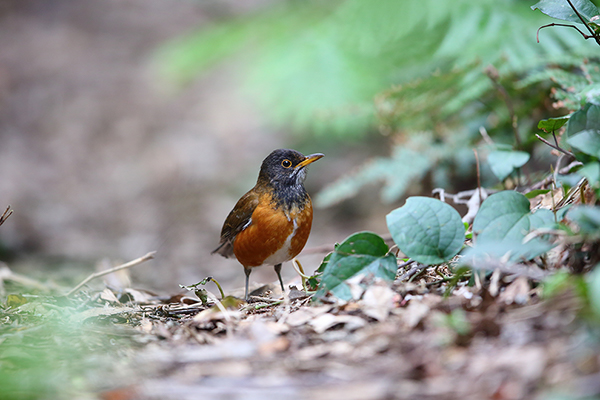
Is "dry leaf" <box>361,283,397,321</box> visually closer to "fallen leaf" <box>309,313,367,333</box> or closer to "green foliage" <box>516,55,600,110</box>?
"fallen leaf" <box>309,313,367,333</box>

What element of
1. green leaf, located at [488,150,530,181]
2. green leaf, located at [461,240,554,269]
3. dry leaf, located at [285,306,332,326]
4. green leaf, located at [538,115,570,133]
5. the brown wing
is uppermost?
the brown wing

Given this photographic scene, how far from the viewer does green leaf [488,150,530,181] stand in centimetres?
289

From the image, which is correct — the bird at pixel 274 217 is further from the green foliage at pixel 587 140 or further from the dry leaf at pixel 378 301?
the green foliage at pixel 587 140

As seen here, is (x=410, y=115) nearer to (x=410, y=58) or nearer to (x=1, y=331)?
(x=410, y=58)

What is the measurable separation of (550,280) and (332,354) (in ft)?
2.33

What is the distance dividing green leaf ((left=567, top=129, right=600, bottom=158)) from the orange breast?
6.62ft

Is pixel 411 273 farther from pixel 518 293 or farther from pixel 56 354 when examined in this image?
pixel 56 354

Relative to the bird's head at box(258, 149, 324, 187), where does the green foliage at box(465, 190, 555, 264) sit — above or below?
below

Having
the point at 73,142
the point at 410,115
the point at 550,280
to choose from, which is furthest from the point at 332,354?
the point at 73,142

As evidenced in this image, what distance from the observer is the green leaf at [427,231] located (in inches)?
79.7

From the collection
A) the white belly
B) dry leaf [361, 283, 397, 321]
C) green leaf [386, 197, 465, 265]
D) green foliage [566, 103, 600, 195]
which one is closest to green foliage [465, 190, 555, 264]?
green leaf [386, 197, 465, 265]

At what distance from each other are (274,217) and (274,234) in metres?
0.12

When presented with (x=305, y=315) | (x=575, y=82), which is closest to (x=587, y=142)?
(x=305, y=315)

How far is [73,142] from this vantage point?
8867 mm
